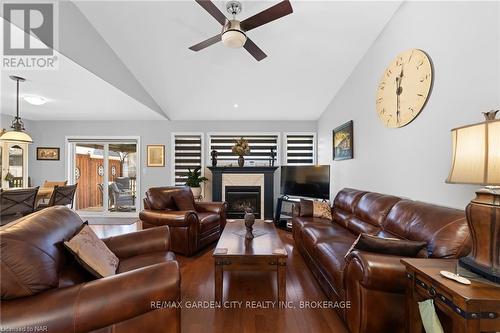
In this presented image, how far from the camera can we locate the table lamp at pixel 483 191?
1041 millimetres

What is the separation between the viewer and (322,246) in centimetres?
220

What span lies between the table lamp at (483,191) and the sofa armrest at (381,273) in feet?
1.06

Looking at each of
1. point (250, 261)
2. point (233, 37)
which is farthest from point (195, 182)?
point (233, 37)

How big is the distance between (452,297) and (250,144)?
4808mm

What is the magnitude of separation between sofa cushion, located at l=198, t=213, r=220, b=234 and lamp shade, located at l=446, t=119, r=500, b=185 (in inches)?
112

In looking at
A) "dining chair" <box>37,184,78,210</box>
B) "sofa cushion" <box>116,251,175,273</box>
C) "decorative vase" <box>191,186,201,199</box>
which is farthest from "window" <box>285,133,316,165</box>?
"dining chair" <box>37,184,78,210</box>

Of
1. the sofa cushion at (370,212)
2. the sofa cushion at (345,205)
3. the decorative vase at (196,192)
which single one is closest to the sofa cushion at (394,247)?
the sofa cushion at (370,212)

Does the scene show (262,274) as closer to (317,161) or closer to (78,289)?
(78,289)

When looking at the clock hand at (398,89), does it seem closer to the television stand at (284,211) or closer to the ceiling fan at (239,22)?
the ceiling fan at (239,22)

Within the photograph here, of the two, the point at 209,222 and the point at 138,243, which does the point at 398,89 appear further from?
the point at 138,243

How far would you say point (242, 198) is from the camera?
17.3 ft

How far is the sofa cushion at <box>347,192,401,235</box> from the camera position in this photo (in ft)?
7.77

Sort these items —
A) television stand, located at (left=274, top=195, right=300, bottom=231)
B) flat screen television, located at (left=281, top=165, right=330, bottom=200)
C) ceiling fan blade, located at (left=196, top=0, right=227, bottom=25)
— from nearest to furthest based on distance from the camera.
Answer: ceiling fan blade, located at (left=196, top=0, right=227, bottom=25), flat screen television, located at (left=281, top=165, right=330, bottom=200), television stand, located at (left=274, top=195, right=300, bottom=231)

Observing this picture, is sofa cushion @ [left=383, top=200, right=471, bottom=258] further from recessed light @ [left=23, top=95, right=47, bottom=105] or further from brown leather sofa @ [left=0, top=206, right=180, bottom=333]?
recessed light @ [left=23, top=95, right=47, bottom=105]
